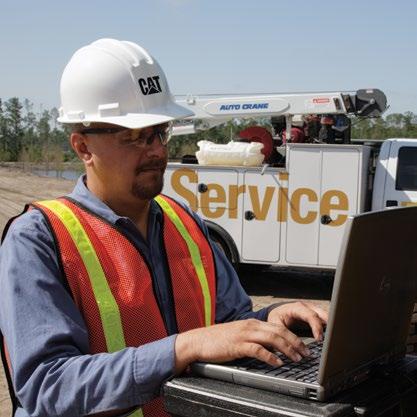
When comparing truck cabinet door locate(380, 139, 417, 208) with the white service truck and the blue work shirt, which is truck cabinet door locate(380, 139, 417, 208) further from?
the blue work shirt

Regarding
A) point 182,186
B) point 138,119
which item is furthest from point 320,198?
point 138,119

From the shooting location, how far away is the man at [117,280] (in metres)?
1.55

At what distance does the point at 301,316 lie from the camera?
1.87 metres

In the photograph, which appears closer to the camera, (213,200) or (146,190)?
(146,190)

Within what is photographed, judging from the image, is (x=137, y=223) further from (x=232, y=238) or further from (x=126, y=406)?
(x=232, y=238)

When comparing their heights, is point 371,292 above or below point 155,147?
below

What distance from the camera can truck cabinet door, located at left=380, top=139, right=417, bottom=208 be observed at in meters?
8.60

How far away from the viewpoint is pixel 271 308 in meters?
2.00

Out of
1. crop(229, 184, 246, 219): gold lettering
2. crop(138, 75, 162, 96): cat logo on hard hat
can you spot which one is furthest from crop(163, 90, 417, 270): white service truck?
crop(138, 75, 162, 96): cat logo on hard hat

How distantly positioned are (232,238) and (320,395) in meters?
7.67

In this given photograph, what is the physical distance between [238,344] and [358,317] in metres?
0.25

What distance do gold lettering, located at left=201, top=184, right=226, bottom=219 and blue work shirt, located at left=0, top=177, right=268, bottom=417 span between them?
7212 millimetres

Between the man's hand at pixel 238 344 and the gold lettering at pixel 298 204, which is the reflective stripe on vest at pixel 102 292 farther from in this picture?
the gold lettering at pixel 298 204

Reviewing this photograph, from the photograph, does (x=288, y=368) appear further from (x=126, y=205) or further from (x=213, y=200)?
(x=213, y=200)
